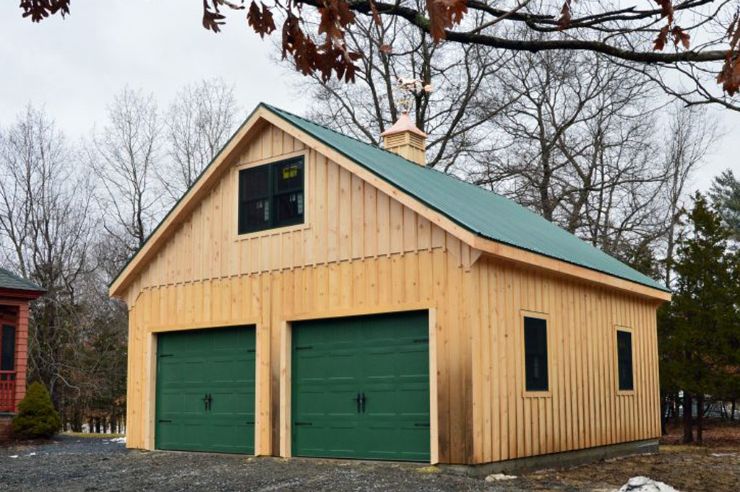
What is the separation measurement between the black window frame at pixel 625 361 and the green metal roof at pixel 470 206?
3.39ft

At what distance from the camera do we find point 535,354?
12.2 m

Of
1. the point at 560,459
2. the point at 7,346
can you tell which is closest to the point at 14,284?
the point at 7,346

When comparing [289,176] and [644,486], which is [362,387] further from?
[644,486]

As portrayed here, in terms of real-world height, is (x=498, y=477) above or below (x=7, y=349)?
below

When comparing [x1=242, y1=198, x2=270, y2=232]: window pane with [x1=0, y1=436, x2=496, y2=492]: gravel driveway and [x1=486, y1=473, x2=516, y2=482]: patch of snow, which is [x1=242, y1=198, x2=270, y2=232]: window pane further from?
[x1=486, y1=473, x2=516, y2=482]: patch of snow

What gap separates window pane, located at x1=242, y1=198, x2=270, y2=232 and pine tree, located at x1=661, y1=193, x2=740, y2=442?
9.64m

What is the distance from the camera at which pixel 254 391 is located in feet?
43.2

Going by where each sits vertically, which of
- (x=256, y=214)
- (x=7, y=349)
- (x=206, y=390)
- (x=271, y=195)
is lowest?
(x=206, y=390)

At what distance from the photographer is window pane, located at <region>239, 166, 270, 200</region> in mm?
13625

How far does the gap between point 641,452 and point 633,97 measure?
13.8 metres

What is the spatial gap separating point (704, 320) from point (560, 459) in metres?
7.18

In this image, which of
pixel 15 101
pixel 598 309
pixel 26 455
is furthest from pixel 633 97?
pixel 15 101

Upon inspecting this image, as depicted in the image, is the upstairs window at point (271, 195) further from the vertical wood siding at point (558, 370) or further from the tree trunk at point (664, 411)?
the tree trunk at point (664, 411)

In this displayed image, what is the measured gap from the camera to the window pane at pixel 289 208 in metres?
13.1
